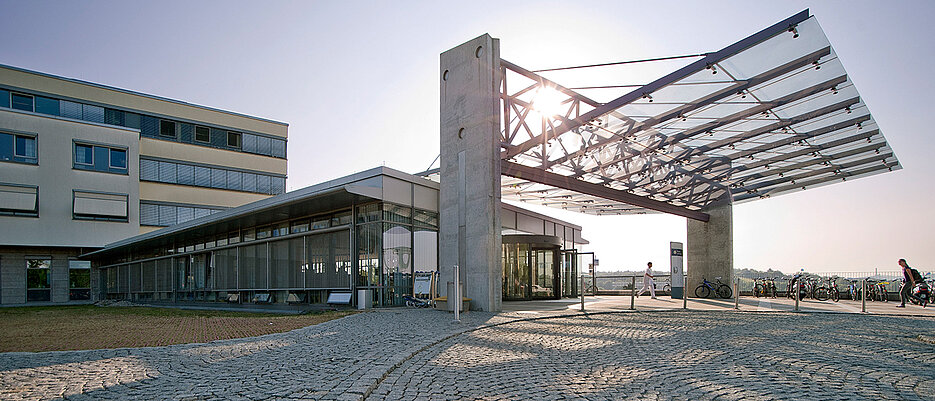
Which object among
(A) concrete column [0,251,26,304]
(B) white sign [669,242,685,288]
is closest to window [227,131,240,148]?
(A) concrete column [0,251,26,304]

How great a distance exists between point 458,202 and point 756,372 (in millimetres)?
10658

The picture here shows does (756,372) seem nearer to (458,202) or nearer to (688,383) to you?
(688,383)

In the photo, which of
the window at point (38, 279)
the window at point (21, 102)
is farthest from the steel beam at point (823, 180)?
the window at point (38, 279)

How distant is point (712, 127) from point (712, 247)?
10676 mm

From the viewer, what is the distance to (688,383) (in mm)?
5977

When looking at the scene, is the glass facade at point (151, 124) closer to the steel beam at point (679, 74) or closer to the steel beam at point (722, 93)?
the steel beam at point (722, 93)

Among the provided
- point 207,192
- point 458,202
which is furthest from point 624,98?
point 207,192

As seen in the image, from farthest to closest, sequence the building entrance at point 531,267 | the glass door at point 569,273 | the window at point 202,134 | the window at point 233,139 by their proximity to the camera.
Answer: the window at point 233,139 → the window at point 202,134 → the glass door at point 569,273 → the building entrance at point 531,267

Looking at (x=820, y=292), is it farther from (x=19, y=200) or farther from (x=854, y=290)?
(x=19, y=200)

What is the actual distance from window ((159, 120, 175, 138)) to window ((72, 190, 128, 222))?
5.31 meters

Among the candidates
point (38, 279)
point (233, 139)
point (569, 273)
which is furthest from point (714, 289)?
point (38, 279)

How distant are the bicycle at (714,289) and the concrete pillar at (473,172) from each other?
1424 cm

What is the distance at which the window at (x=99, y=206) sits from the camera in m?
35.3

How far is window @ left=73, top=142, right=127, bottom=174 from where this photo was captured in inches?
1403
